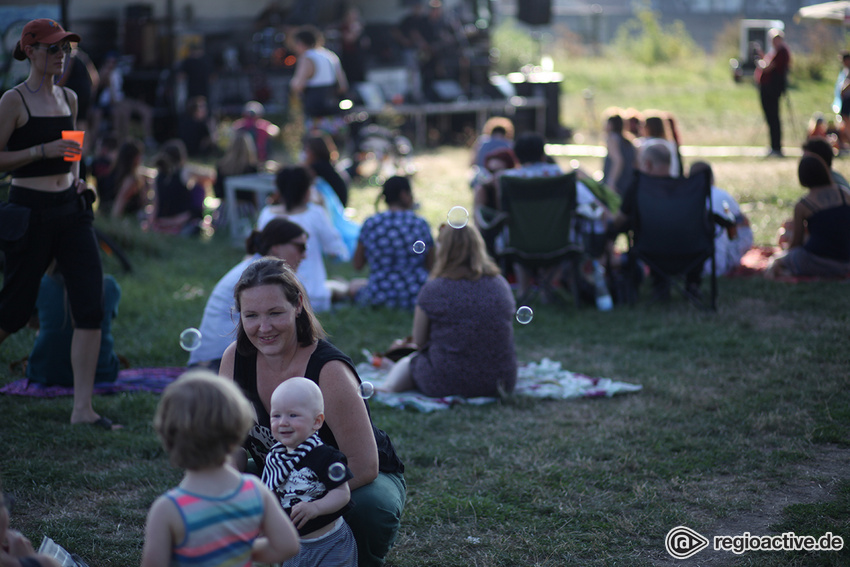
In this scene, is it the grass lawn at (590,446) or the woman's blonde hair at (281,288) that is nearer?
the woman's blonde hair at (281,288)

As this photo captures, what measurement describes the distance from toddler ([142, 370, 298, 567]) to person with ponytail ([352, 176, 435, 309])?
453 cm

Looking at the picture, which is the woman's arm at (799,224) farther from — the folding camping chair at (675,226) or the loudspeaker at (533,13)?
the loudspeaker at (533,13)

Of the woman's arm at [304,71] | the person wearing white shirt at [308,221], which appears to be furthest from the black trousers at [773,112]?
the person wearing white shirt at [308,221]

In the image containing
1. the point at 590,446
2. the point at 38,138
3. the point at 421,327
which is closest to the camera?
the point at 38,138

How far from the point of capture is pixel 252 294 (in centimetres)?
267

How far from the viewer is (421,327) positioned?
4973 millimetres

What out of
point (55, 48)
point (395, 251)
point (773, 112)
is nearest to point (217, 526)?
point (55, 48)

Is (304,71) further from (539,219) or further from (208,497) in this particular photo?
(208,497)

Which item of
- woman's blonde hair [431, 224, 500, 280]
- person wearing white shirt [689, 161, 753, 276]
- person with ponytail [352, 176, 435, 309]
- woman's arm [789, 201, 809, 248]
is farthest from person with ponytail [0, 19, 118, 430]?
woman's arm [789, 201, 809, 248]

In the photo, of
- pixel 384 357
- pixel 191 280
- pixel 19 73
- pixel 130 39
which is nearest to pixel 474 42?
pixel 130 39

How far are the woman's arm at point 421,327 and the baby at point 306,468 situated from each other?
2.38 meters

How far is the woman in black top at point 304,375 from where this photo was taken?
2.67 meters

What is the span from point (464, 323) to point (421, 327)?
0.87 ft

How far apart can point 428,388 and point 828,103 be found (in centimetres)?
1643
